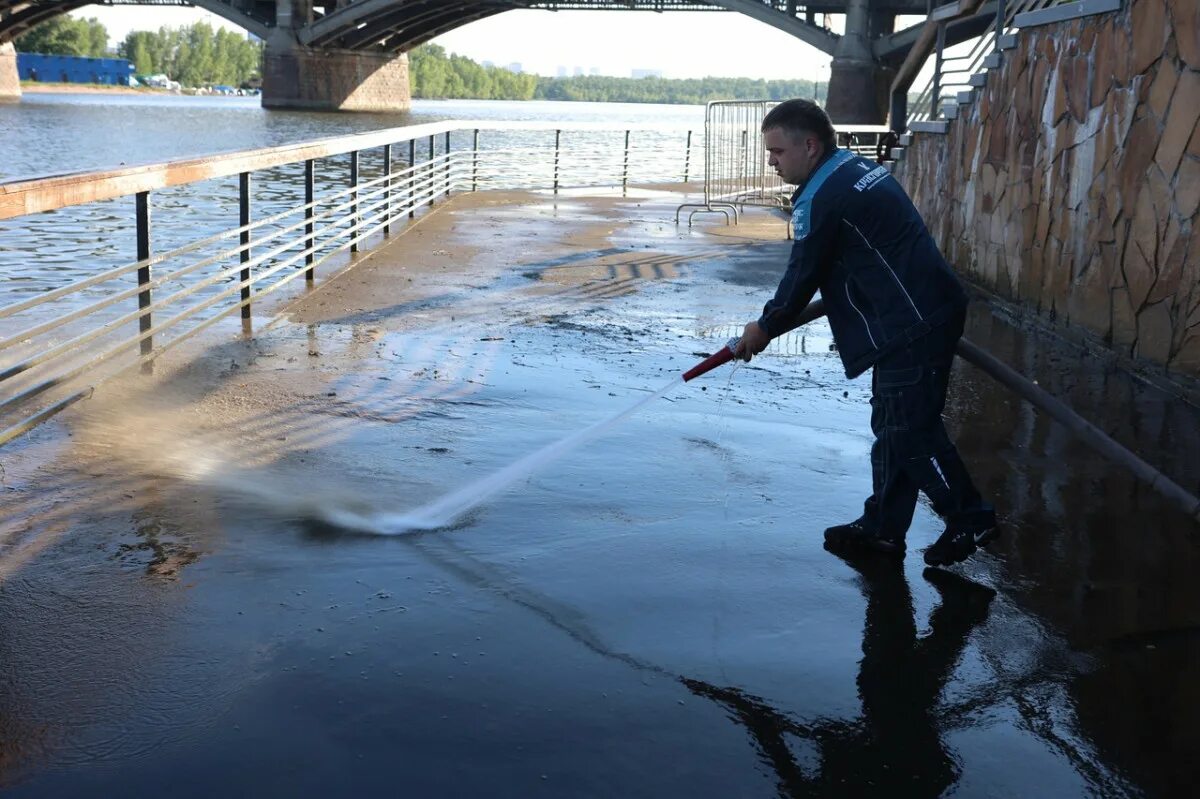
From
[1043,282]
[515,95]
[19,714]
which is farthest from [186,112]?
[515,95]

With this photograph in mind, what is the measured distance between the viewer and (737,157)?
17781 mm

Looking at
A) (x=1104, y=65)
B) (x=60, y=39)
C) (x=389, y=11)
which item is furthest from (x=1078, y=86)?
(x=60, y=39)

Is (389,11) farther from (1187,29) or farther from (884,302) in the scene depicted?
(884,302)

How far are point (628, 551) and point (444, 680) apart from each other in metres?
1.25

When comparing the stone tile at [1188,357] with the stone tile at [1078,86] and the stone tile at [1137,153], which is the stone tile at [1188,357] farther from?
the stone tile at [1078,86]

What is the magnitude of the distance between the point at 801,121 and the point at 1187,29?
4.51m

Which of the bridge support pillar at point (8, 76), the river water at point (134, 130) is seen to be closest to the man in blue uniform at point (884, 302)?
the river water at point (134, 130)

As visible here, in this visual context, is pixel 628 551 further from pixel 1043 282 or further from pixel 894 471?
pixel 1043 282

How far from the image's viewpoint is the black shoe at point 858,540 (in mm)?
4562

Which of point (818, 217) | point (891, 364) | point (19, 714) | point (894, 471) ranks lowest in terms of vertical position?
point (19, 714)

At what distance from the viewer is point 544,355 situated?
26.6 ft

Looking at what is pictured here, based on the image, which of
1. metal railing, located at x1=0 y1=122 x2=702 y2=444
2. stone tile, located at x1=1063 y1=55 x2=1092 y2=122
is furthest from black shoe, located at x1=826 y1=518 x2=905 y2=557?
stone tile, located at x1=1063 y1=55 x2=1092 y2=122

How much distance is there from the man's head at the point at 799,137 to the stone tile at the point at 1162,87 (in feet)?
14.5

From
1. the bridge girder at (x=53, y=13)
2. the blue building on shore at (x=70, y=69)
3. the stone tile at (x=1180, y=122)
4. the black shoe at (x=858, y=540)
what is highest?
the bridge girder at (x=53, y=13)
